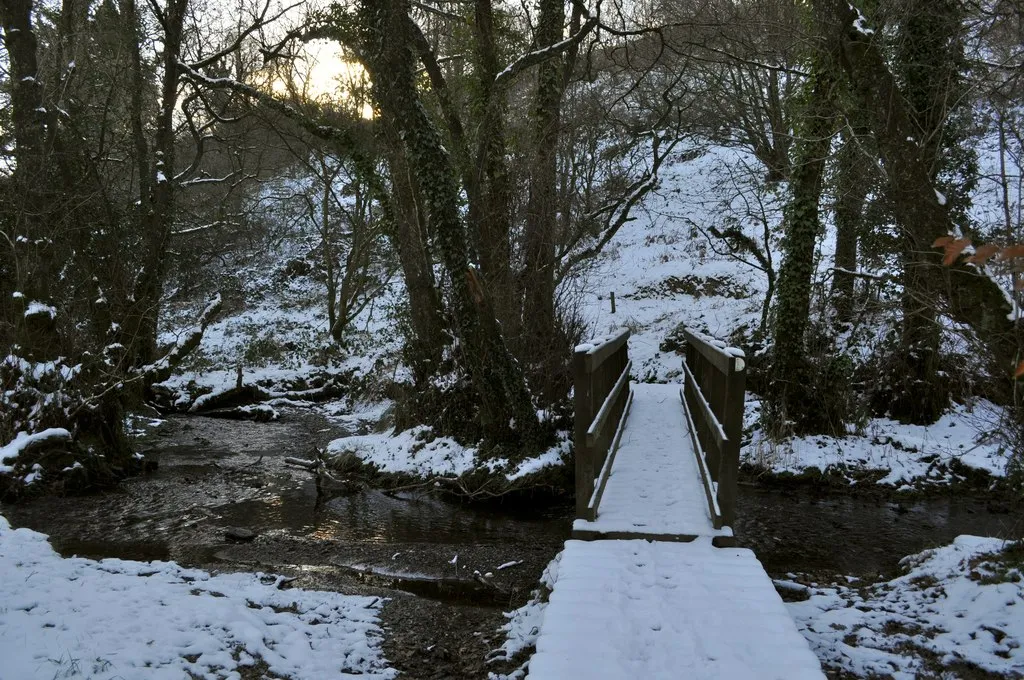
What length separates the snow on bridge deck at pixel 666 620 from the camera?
353 centimetres

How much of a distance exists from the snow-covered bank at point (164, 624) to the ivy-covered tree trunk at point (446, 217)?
4.43 metres

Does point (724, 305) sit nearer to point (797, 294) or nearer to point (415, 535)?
point (797, 294)

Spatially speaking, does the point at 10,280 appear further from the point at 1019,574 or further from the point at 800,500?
the point at 1019,574

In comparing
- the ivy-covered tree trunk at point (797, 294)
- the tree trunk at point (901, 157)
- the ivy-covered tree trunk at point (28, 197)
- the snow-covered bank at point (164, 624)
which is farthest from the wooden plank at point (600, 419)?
the ivy-covered tree trunk at point (28, 197)

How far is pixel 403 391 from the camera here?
38.3 feet

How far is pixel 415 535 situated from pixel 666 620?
4.51 metres

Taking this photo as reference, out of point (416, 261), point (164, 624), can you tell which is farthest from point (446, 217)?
point (164, 624)

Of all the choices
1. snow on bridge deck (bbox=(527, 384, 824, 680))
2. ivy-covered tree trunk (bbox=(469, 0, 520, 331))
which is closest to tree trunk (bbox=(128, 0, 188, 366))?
ivy-covered tree trunk (bbox=(469, 0, 520, 331))

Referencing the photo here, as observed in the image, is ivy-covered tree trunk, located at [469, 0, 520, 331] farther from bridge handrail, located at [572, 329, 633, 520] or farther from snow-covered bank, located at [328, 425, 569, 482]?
bridge handrail, located at [572, 329, 633, 520]

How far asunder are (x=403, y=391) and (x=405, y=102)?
464cm

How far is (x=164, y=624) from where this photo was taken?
4.67m

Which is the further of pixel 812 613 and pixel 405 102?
pixel 405 102

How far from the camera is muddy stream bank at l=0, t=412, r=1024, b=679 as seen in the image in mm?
5789

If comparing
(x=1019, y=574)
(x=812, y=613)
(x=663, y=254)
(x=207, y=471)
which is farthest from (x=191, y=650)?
(x=663, y=254)
